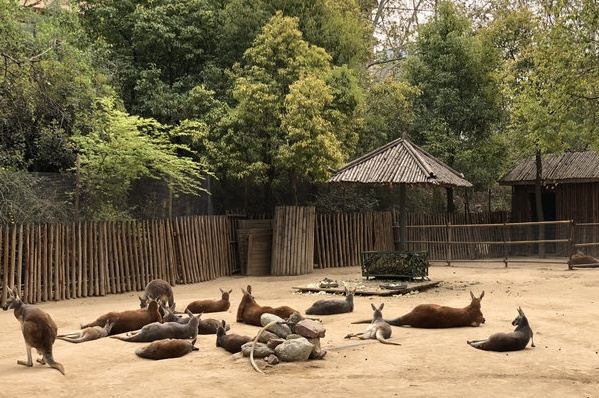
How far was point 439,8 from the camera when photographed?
1041 inches

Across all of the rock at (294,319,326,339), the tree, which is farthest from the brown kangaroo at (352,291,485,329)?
the tree

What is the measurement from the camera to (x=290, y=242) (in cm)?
1909

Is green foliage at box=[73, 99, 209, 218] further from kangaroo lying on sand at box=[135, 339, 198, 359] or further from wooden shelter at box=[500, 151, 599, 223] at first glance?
wooden shelter at box=[500, 151, 599, 223]

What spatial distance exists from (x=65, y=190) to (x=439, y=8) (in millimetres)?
17107

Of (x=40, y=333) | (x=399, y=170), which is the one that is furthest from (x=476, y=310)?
(x=399, y=170)

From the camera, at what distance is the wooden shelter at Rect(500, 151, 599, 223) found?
24.3 m

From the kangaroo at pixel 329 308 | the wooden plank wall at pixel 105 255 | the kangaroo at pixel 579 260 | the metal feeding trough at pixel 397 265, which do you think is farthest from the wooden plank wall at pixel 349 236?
the kangaroo at pixel 329 308

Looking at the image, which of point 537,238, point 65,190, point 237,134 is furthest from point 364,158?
point 537,238

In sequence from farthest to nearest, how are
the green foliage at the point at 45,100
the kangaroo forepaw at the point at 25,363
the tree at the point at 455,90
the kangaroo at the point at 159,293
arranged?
1. the tree at the point at 455,90
2. the green foliage at the point at 45,100
3. the kangaroo at the point at 159,293
4. the kangaroo forepaw at the point at 25,363

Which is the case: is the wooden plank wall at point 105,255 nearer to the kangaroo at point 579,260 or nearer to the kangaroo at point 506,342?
the kangaroo at point 506,342

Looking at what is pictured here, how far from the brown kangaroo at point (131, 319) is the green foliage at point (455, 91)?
16.9 m

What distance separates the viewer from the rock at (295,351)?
773 centimetres

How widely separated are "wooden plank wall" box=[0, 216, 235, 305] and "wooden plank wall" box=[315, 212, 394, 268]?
11.3 ft

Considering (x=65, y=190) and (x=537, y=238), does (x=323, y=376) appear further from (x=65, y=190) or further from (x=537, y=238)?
(x=537, y=238)
